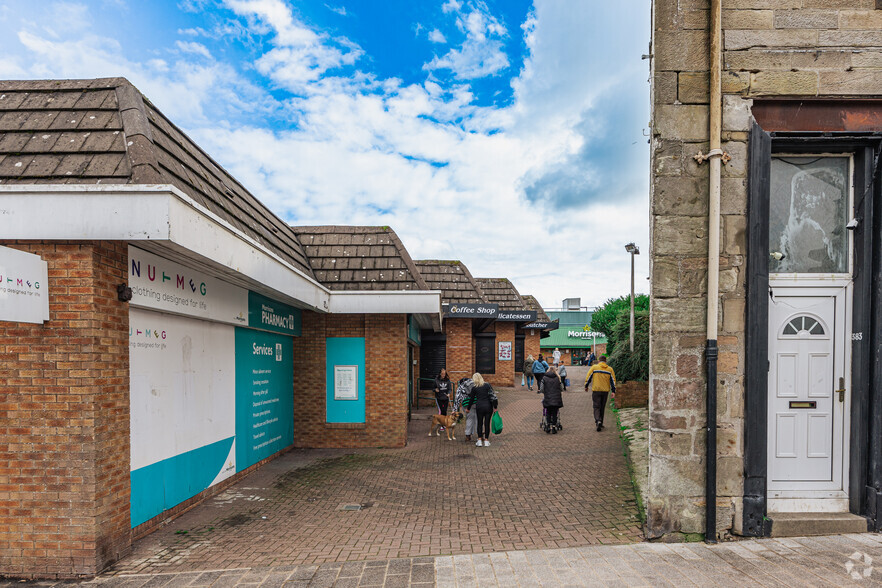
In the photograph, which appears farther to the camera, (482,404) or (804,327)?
(482,404)

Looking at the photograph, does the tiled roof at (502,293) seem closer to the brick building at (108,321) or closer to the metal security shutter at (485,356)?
the metal security shutter at (485,356)

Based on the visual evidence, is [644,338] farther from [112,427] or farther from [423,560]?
[112,427]

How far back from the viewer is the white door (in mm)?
5156

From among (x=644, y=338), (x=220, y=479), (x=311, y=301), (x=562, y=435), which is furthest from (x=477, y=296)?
(x=220, y=479)

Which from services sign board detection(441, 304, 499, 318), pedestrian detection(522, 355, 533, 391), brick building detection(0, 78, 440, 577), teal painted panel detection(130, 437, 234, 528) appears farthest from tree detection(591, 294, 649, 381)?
teal painted panel detection(130, 437, 234, 528)

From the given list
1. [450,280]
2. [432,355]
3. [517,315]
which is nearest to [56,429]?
[450,280]

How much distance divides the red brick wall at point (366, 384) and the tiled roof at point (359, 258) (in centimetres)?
72

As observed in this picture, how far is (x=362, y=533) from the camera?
5488 mm

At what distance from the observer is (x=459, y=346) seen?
21.7m

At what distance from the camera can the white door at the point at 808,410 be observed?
5156mm

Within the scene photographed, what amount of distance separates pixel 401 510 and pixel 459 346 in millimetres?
15377

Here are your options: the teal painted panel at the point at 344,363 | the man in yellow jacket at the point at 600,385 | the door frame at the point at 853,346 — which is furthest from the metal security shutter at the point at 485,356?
the door frame at the point at 853,346

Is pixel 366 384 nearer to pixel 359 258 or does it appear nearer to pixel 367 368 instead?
pixel 367 368

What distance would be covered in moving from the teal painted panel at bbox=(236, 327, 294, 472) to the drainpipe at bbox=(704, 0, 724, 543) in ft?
21.1
